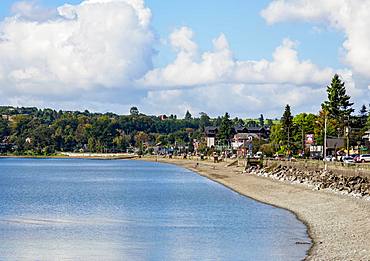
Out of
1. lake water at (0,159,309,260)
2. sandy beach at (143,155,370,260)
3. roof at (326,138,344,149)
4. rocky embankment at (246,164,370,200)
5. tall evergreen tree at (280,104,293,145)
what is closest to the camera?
sandy beach at (143,155,370,260)

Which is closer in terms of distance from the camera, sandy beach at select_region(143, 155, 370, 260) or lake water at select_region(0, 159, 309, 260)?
sandy beach at select_region(143, 155, 370, 260)

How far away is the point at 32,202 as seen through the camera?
2623 inches

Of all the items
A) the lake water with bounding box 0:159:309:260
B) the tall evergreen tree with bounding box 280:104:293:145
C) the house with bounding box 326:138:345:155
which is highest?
the tall evergreen tree with bounding box 280:104:293:145

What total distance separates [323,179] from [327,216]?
2312 centimetres

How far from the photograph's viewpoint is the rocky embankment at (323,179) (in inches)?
2165

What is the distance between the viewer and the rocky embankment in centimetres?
5500

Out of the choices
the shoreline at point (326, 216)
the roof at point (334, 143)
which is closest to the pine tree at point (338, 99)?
the roof at point (334, 143)

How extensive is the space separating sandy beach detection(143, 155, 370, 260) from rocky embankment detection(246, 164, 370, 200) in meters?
0.99

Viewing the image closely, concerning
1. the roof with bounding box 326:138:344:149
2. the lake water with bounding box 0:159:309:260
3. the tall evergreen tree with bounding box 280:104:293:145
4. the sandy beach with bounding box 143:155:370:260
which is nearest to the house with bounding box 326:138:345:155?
the roof with bounding box 326:138:344:149

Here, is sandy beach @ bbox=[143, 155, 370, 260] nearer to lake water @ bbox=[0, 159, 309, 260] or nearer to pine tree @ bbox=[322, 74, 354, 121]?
lake water @ bbox=[0, 159, 309, 260]

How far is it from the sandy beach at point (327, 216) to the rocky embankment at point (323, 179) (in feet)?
3.25

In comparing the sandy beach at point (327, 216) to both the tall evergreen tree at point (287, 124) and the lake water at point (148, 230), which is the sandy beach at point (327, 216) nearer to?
the lake water at point (148, 230)

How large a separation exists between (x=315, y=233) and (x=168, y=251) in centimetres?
878

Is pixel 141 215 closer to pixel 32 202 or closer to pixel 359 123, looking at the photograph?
pixel 32 202
